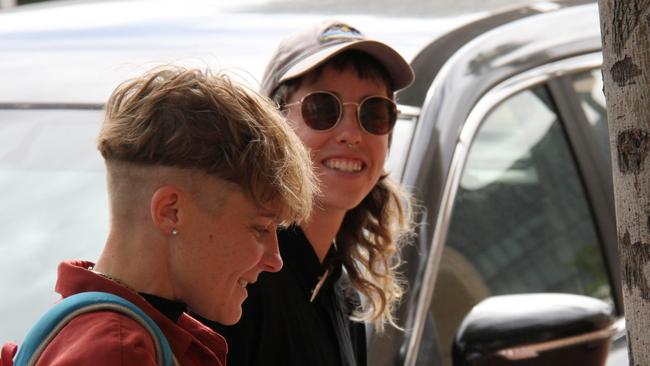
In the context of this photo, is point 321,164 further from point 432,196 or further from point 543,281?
point 543,281

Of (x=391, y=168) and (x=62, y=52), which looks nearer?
(x=391, y=168)

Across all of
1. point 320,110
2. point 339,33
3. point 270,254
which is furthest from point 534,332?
point 270,254

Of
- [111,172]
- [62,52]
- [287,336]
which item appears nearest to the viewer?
[111,172]

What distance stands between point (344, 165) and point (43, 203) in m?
0.74

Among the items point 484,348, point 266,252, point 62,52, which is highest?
point 62,52

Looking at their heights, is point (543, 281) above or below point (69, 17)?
below

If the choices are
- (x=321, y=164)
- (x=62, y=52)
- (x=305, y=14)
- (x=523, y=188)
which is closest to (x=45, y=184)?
(x=62, y=52)

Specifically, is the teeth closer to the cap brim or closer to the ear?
the cap brim

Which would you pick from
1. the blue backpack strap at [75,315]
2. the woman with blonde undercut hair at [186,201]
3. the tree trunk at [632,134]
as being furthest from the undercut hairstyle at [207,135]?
the tree trunk at [632,134]

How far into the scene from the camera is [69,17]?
152 inches

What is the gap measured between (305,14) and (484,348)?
1.33 m

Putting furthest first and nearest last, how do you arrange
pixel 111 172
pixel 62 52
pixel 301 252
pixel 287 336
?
pixel 62 52, pixel 301 252, pixel 287 336, pixel 111 172

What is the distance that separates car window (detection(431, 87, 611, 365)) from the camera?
125 inches

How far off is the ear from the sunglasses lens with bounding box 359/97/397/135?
99 centimetres
